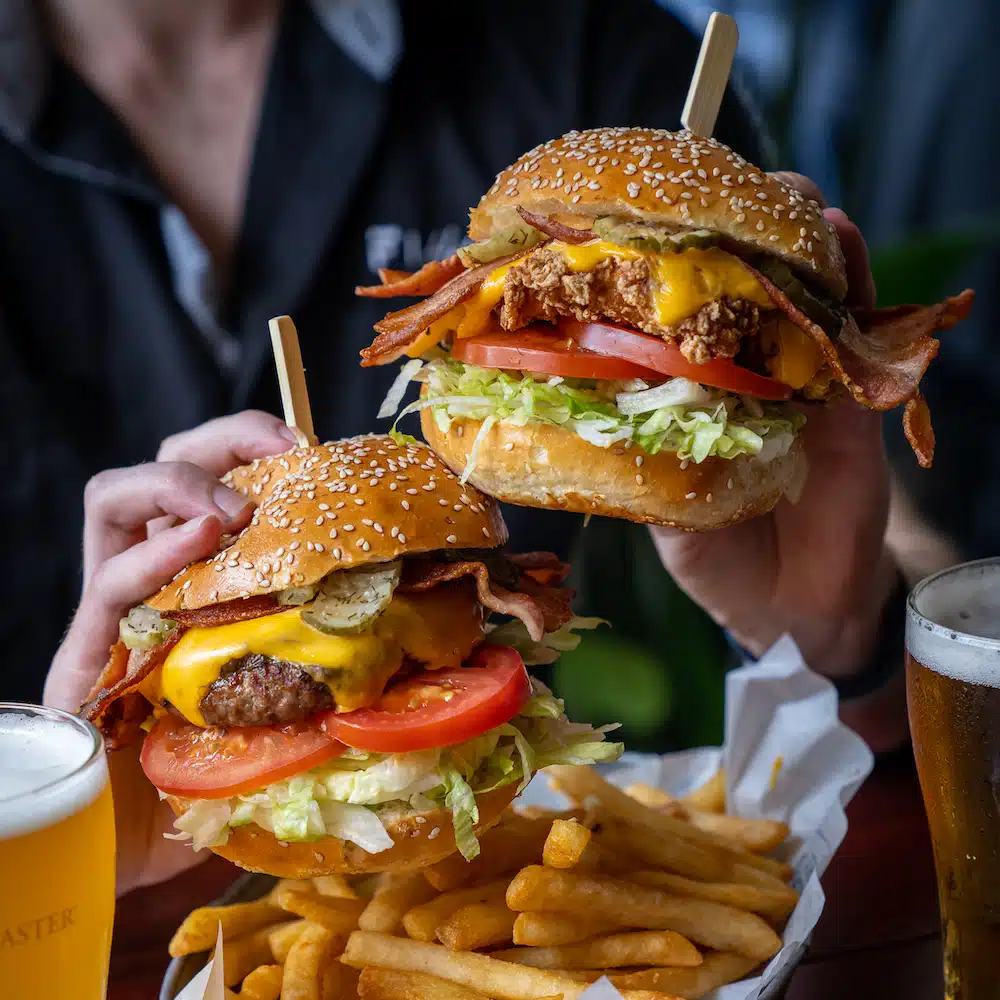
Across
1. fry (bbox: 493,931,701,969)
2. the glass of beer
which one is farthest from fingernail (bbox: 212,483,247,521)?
fry (bbox: 493,931,701,969)

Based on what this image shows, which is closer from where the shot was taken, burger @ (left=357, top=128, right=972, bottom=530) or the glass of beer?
the glass of beer

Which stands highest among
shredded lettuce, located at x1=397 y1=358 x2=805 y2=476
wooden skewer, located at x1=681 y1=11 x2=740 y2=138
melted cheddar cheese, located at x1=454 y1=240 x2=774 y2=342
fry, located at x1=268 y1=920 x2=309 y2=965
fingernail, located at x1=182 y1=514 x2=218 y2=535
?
wooden skewer, located at x1=681 y1=11 x2=740 y2=138

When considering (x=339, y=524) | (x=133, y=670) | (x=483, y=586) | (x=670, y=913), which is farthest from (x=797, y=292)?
(x=133, y=670)

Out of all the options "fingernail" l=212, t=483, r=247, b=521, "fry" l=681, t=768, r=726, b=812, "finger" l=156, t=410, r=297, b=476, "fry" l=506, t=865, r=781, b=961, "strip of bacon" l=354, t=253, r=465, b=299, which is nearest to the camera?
"fry" l=506, t=865, r=781, b=961

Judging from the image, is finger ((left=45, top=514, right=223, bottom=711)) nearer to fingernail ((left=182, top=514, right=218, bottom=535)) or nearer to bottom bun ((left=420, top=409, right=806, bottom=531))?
fingernail ((left=182, top=514, right=218, bottom=535))

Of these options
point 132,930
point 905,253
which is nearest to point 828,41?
point 905,253

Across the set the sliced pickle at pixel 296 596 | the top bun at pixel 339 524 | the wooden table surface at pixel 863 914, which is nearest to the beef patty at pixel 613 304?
the top bun at pixel 339 524
